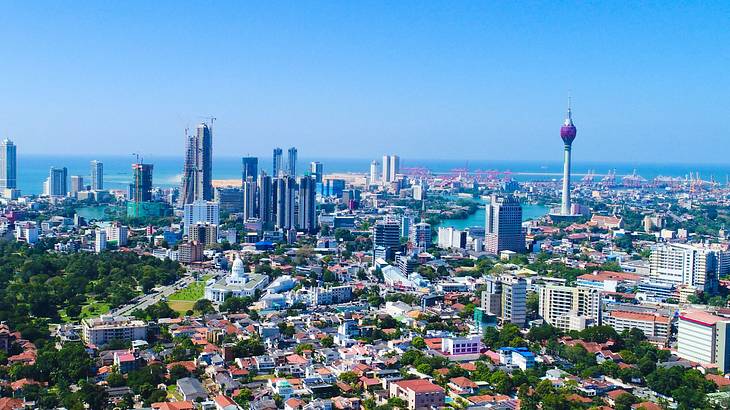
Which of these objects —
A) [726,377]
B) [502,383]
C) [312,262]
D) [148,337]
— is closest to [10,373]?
[148,337]

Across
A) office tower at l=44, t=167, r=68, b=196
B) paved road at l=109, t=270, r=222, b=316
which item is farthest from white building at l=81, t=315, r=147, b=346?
office tower at l=44, t=167, r=68, b=196

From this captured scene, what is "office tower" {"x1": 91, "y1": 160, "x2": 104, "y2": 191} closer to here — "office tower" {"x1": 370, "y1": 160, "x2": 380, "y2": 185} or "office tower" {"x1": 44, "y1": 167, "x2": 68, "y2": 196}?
"office tower" {"x1": 44, "y1": 167, "x2": 68, "y2": 196}

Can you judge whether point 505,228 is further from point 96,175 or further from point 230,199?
point 96,175

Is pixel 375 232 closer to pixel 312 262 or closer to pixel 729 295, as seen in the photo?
pixel 312 262

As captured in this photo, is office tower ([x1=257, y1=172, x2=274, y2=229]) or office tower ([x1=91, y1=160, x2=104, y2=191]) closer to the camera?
office tower ([x1=257, y1=172, x2=274, y2=229])

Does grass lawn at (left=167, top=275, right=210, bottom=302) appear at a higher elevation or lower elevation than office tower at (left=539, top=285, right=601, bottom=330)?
lower

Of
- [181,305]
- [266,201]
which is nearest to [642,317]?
[181,305]

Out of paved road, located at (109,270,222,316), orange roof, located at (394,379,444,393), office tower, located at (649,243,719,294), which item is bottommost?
paved road, located at (109,270,222,316)
